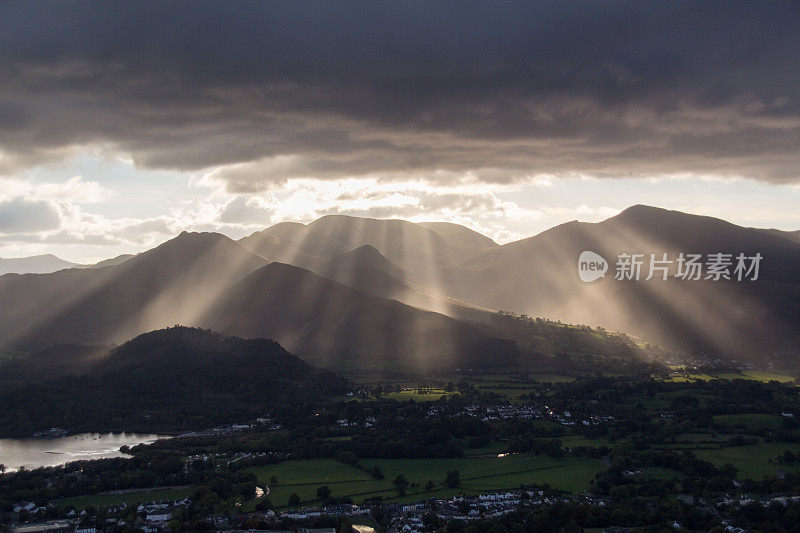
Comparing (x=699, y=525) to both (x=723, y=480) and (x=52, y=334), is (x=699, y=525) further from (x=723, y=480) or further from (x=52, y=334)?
(x=52, y=334)

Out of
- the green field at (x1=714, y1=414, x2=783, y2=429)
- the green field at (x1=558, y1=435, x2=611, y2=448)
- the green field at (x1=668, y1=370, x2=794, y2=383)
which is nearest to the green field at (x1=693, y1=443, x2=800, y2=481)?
the green field at (x1=714, y1=414, x2=783, y2=429)

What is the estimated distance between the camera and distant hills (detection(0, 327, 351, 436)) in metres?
109

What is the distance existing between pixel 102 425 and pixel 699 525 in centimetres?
8479

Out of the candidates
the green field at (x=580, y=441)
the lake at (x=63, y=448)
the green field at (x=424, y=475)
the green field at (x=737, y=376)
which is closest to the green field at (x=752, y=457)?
the green field at (x=580, y=441)

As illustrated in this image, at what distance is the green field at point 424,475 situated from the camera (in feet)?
228

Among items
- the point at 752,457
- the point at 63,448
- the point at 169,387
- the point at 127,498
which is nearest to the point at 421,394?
the point at 169,387

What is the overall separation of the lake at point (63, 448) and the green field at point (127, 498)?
17180 mm

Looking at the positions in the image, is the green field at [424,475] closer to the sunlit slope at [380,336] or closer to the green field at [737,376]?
the green field at [737,376]

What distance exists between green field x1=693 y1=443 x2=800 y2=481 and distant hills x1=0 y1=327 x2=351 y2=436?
6267 centimetres

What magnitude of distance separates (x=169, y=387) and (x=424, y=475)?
64637 mm

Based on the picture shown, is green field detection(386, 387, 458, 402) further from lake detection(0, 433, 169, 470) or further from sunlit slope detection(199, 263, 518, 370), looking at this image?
lake detection(0, 433, 169, 470)

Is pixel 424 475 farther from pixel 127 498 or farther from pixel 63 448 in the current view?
pixel 63 448

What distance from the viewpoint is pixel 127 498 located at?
6912 cm

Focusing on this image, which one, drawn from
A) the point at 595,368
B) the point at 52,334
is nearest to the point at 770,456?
the point at 595,368
